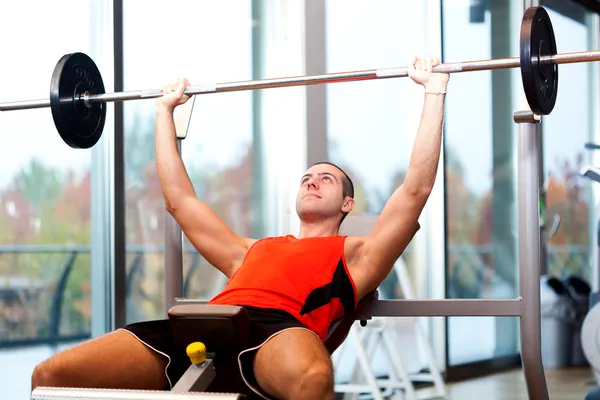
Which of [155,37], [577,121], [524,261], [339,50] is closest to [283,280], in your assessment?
[524,261]

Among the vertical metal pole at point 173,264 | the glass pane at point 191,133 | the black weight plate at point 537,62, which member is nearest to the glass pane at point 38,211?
the glass pane at point 191,133

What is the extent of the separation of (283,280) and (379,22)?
8.66 feet

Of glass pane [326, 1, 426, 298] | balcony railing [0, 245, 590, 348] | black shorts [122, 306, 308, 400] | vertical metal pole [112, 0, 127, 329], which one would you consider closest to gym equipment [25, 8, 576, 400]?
black shorts [122, 306, 308, 400]

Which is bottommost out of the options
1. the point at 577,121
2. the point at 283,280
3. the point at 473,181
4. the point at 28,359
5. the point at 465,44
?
the point at 28,359

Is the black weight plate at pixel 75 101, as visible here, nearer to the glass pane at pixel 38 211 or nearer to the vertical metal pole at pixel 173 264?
the vertical metal pole at pixel 173 264

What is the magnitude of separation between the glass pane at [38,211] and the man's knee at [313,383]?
6.44 ft

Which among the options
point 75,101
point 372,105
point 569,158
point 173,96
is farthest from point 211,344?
point 569,158

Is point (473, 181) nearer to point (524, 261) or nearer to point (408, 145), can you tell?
point (408, 145)

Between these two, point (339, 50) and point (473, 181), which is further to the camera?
point (473, 181)

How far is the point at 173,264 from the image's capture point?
2875mm

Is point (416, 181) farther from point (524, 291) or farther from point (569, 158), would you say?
point (569, 158)

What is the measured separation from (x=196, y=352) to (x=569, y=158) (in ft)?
15.4

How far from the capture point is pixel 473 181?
17.7 feet

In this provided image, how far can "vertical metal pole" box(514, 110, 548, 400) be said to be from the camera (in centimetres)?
246
